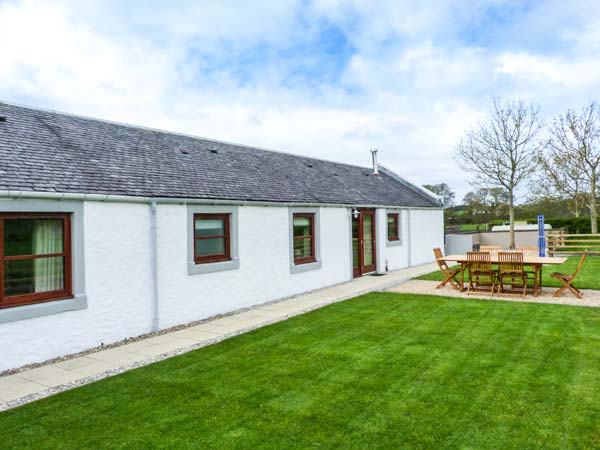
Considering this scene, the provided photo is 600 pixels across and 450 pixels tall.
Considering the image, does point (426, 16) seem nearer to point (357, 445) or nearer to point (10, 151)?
point (10, 151)

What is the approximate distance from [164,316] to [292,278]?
4.18m

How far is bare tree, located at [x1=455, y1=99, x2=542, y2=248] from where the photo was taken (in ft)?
71.3

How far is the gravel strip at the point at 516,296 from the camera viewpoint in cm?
992

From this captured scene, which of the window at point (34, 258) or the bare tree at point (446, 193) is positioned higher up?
the bare tree at point (446, 193)

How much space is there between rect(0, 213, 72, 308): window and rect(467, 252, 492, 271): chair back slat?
9134mm

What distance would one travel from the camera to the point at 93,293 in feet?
23.3

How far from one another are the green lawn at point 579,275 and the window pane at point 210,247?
7571 mm

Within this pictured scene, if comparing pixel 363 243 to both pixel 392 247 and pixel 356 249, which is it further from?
pixel 392 247

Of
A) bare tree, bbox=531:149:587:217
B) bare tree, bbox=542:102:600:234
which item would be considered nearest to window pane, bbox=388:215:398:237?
bare tree, bbox=531:149:587:217

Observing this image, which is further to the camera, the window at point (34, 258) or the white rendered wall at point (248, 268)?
the white rendered wall at point (248, 268)

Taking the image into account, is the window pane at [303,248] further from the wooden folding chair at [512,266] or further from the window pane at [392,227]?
the window pane at [392,227]

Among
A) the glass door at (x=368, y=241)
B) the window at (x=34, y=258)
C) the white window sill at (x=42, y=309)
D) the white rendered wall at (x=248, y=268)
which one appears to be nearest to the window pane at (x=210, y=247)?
the white rendered wall at (x=248, y=268)

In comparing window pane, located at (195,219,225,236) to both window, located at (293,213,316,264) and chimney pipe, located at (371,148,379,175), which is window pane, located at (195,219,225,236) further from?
chimney pipe, located at (371,148,379,175)

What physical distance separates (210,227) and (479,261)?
678 centimetres
